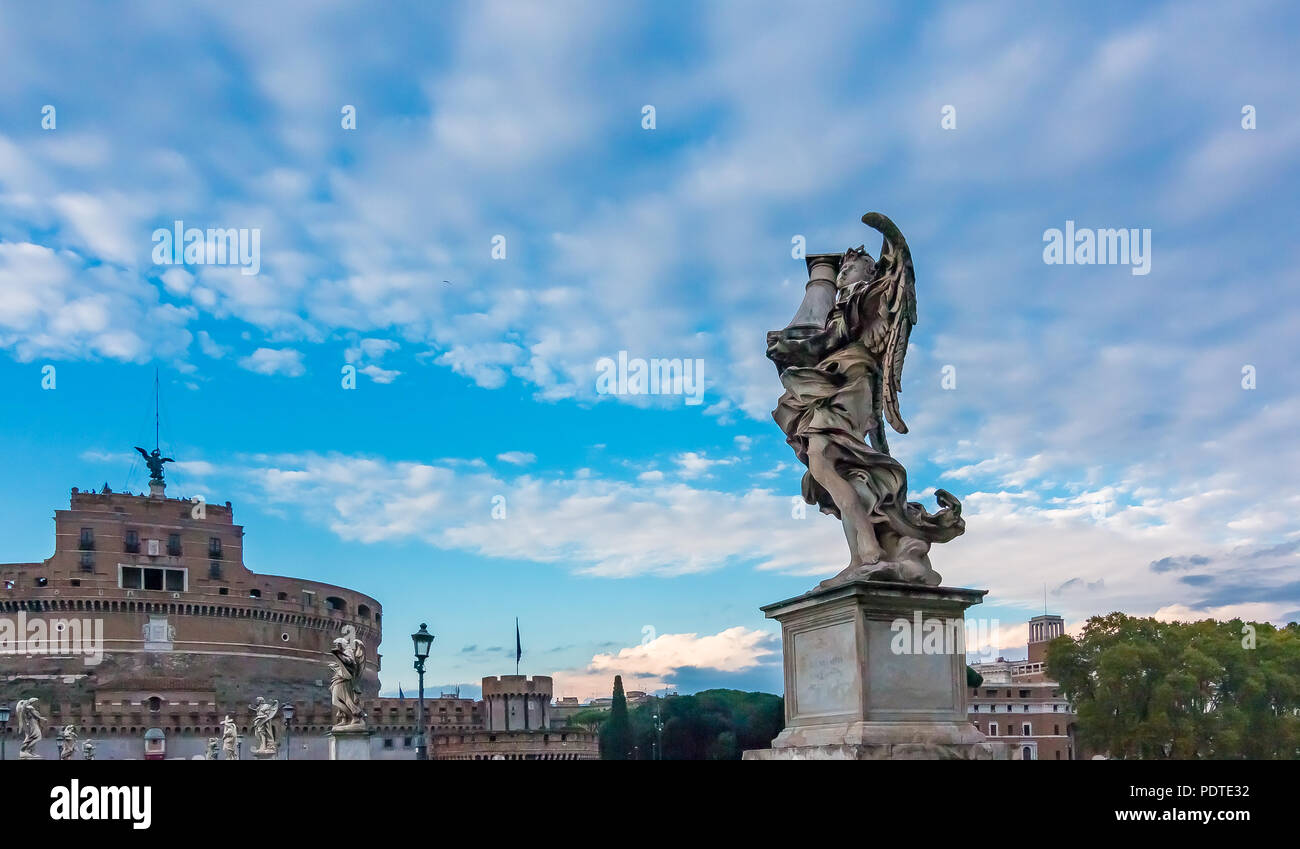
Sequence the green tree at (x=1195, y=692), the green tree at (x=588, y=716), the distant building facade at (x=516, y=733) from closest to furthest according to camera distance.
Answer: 1. the green tree at (x=1195, y=692)
2. the distant building facade at (x=516, y=733)
3. the green tree at (x=588, y=716)

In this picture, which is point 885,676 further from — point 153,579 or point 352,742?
point 153,579

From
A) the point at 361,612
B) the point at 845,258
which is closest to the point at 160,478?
the point at 361,612

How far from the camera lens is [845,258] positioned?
799 centimetres

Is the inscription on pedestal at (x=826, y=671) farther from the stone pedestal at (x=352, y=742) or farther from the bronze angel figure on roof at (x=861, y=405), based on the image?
the stone pedestal at (x=352, y=742)

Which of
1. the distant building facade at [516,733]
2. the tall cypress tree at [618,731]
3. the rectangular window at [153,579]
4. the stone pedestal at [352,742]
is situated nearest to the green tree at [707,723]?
the tall cypress tree at [618,731]

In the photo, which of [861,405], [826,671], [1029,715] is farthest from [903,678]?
[1029,715]

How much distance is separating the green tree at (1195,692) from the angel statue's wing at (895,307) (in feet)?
195

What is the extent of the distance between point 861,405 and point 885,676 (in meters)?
1.81

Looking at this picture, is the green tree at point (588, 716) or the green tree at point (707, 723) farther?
the green tree at point (588, 716)

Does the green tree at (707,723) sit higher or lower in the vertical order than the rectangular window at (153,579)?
lower

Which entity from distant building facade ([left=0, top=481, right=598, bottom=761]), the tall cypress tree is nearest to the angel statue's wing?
distant building facade ([left=0, top=481, right=598, bottom=761])

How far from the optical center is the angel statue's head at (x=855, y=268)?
7777mm

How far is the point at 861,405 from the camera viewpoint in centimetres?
758
